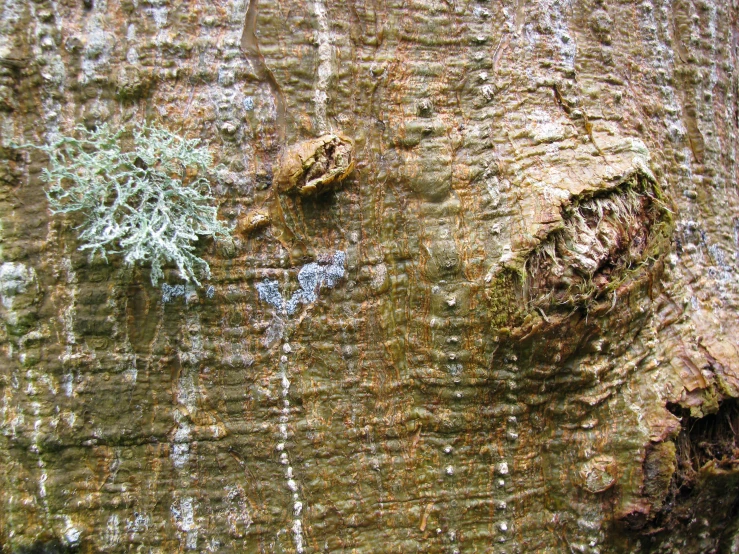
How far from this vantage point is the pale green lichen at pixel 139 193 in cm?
124

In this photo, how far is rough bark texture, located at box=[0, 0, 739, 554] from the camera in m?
1.32

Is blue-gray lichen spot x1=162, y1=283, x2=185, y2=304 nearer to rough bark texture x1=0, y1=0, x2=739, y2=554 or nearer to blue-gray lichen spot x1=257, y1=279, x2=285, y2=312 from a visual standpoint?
rough bark texture x1=0, y1=0, x2=739, y2=554

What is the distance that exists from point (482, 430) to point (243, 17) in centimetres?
129

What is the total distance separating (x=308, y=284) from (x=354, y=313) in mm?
147

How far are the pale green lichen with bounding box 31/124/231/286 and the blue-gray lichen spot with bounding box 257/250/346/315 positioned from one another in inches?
6.6

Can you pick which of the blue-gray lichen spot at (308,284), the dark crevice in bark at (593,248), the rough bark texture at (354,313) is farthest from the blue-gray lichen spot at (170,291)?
the dark crevice in bark at (593,248)

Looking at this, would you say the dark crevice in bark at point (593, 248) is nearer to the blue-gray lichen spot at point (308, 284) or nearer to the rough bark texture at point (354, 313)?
the rough bark texture at point (354, 313)

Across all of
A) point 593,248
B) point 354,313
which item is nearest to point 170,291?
point 354,313

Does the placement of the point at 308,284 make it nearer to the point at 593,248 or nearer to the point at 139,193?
the point at 139,193

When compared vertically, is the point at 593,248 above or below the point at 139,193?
below

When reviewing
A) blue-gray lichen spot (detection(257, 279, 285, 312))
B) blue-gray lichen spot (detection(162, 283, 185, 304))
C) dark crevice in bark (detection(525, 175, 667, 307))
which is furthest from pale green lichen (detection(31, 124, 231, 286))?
dark crevice in bark (detection(525, 175, 667, 307))

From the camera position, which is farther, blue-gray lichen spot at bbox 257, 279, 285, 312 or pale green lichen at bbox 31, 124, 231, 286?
blue-gray lichen spot at bbox 257, 279, 285, 312

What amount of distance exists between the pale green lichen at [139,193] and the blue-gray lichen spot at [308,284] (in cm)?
17

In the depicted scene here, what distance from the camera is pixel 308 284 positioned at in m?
1.37
